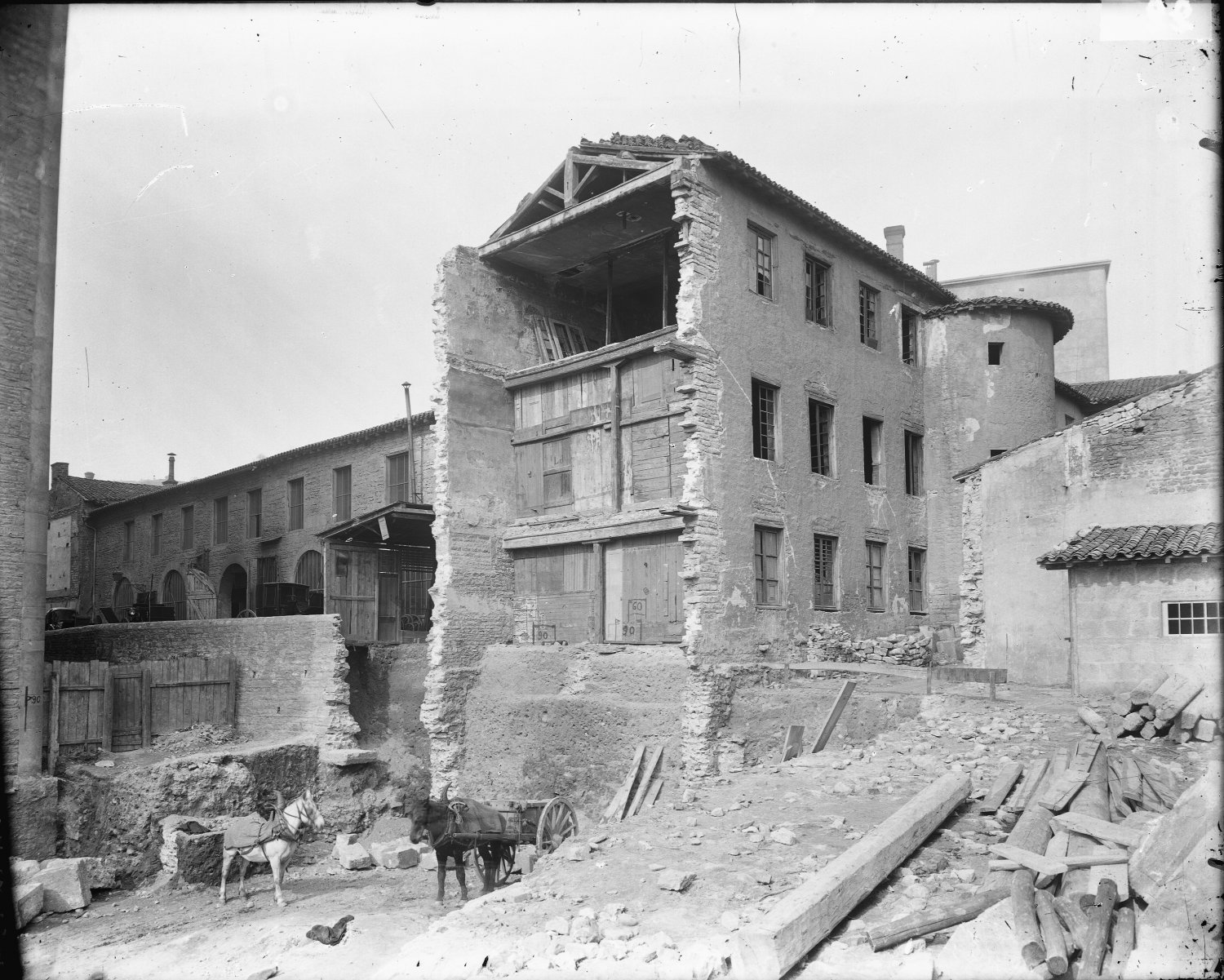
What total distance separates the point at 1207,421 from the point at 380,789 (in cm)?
1648

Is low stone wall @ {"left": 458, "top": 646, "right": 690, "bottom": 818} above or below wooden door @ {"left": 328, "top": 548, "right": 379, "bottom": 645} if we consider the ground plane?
below

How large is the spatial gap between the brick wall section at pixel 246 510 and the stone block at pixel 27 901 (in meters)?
17.0

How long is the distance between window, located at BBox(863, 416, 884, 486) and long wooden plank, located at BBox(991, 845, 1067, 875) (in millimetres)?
15197

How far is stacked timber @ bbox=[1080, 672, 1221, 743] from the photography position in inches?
468

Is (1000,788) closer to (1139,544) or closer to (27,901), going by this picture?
(1139,544)

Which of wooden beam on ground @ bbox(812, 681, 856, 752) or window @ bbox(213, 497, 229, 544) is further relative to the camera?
window @ bbox(213, 497, 229, 544)

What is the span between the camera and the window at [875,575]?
22.5 m

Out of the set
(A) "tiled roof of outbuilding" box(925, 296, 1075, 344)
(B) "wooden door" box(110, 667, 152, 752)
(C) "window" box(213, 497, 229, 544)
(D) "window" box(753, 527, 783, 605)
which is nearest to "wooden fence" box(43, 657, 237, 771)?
(B) "wooden door" box(110, 667, 152, 752)

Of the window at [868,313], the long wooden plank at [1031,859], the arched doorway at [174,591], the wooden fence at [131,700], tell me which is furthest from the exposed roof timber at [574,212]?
the arched doorway at [174,591]

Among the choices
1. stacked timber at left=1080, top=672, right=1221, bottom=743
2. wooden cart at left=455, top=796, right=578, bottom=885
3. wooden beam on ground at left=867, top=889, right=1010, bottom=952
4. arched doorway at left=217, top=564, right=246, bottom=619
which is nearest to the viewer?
wooden beam on ground at left=867, top=889, right=1010, bottom=952

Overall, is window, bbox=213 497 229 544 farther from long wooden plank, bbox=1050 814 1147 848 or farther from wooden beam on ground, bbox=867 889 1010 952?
wooden beam on ground, bbox=867 889 1010 952

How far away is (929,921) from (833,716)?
7.95 m

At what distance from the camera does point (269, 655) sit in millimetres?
21312

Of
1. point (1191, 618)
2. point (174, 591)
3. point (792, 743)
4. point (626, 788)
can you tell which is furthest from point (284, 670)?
point (174, 591)
